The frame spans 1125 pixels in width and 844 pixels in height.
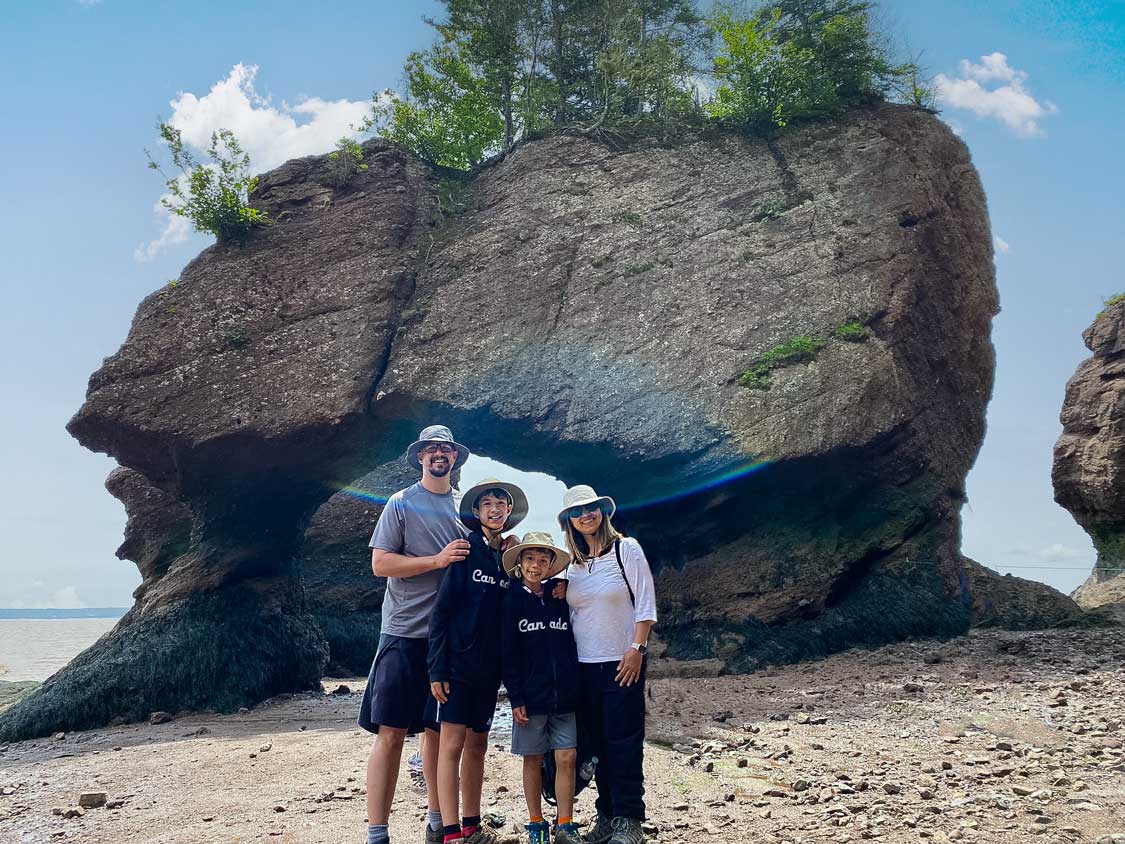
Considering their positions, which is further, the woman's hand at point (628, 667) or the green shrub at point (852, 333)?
the green shrub at point (852, 333)

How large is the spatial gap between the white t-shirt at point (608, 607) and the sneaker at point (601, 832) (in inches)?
40.9

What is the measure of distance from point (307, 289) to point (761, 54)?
9.09m

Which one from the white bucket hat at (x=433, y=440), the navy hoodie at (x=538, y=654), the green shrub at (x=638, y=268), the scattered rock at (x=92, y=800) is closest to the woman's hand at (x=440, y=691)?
the navy hoodie at (x=538, y=654)

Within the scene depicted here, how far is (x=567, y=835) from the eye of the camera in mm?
5824

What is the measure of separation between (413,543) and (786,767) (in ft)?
11.7

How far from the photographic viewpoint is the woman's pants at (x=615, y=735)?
5.96 m

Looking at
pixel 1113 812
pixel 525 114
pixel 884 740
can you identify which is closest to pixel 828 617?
pixel 884 740

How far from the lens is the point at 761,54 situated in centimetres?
1709

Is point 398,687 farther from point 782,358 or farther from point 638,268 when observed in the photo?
point 638,268

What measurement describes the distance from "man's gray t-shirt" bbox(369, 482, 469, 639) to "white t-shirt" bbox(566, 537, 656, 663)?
2.96 ft

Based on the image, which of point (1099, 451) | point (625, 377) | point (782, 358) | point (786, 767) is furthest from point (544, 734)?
point (1099, 451)

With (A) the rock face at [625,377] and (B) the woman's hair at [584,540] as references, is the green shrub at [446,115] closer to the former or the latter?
(A) the rock face at [625,377]

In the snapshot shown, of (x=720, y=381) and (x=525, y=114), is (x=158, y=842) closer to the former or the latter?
(x=720, y=381)

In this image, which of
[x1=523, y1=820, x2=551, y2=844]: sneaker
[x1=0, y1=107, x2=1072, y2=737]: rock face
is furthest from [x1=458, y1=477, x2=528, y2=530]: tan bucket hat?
[x1=0, y1=107, x2=1072, y2=737]: rock face
